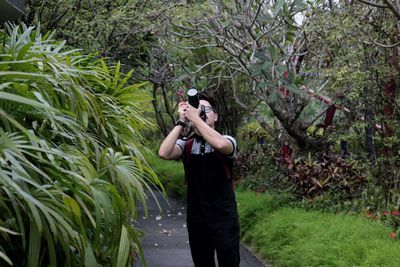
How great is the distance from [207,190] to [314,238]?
2.79m

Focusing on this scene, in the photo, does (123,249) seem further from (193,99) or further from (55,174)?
(193,99)

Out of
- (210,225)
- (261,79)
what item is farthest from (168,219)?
(210,225)

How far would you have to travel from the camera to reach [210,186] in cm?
455

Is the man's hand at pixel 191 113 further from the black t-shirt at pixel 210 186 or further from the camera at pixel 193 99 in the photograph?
the black t-shirt at pixel 210 186

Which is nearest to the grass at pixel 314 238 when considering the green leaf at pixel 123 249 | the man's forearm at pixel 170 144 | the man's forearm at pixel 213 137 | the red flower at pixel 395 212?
the red flower at pixel 395 212

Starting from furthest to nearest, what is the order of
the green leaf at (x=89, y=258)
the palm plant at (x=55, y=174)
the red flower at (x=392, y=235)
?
the red flower at (x=392, y=235)
the green leaf at (x=89, y=258)
the palm plant at (x=55, y=174)

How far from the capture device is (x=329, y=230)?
6992mm

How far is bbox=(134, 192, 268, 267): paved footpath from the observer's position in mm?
7746

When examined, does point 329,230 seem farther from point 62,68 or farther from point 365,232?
point 62,68

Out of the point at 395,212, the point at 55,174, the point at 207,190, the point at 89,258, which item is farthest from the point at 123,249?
the point at 395,212

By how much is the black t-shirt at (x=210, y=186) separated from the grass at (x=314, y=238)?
1.83 m

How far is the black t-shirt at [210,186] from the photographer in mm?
4516

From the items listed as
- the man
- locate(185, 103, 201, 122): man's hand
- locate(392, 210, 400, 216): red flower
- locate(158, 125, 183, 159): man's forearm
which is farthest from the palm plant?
locate(392, 210, 400, 216): red flower

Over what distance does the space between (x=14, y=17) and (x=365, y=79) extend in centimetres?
444
